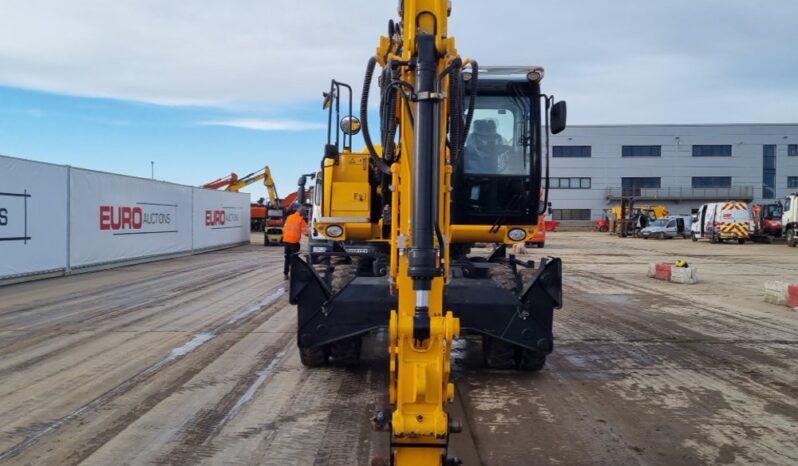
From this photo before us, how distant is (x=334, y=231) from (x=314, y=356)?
4.71ft

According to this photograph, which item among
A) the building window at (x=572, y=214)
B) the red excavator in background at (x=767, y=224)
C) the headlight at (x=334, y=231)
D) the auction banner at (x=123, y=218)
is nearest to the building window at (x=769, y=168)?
the building window at (x=572, y=214)

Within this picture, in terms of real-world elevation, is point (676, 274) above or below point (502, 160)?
below

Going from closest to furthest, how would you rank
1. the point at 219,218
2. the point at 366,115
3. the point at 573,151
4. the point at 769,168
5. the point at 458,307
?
the point at 366,115, the point at 458,307, the point at 219,218, the point at 769,168, the point at 573,151

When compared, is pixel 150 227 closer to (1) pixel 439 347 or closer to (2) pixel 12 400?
(2) pixel 12 400

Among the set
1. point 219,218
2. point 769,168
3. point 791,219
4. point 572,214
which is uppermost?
point 769,168

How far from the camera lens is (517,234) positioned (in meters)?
6.88

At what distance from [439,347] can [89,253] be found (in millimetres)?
16471

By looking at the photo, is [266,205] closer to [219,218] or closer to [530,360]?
[219,218]

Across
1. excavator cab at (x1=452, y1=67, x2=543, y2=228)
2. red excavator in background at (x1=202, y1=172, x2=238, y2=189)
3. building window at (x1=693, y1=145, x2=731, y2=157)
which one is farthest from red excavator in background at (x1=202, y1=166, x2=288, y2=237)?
building window at (x1=693, y1=145, x2=731, y2=157)

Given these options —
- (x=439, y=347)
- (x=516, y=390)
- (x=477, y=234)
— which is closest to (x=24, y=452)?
(x=439, y=347)

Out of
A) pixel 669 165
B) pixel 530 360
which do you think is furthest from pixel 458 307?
pixel 669 165

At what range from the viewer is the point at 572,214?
63688 millimetres

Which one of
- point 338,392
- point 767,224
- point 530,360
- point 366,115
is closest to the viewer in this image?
point 366,115

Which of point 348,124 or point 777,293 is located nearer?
point 348,124
